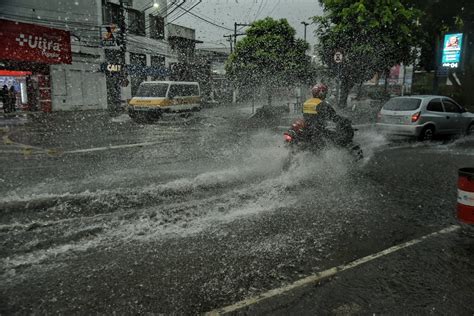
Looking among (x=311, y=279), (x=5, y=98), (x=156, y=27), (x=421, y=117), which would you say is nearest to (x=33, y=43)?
(x=5, y=98)

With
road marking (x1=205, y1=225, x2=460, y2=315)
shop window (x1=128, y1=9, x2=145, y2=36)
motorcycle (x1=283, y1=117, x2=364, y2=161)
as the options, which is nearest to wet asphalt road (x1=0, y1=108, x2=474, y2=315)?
road marking (x1=205, y1=225, x2=460, y2=315)

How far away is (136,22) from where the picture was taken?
33.2m

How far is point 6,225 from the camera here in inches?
177

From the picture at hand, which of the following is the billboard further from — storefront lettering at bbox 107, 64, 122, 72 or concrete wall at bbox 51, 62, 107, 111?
concrete wall at bbox 51, 62, 107, 111

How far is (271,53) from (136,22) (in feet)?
45.3

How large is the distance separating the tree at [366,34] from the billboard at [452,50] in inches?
132

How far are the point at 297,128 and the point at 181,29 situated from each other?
3615cm

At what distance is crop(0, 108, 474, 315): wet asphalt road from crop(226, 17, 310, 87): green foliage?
20.3 meters

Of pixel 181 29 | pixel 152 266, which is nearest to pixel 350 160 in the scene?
pixel 152 266

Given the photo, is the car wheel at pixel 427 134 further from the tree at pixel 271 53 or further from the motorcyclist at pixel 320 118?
the tree at pixel 271 53

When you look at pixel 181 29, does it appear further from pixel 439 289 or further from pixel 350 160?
pixel 439 289

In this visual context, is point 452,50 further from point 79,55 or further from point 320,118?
point 79,55

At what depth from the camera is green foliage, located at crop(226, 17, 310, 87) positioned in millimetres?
27297

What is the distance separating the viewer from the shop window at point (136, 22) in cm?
3253
